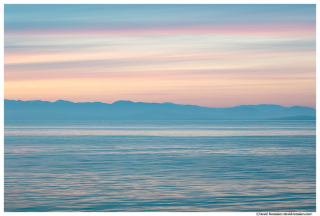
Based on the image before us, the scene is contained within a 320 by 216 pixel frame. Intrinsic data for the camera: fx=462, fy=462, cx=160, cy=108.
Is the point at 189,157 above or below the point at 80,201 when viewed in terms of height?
above

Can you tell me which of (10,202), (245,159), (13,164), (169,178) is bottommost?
(10,202)

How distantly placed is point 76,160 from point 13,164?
6268 millimetres

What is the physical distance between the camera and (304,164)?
41188mm

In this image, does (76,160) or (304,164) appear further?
(76,160)

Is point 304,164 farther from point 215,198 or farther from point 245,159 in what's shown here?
point 215,198

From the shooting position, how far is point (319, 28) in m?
Result: 24.3

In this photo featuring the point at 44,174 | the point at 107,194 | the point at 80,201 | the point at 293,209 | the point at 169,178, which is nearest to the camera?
the point at 293,209

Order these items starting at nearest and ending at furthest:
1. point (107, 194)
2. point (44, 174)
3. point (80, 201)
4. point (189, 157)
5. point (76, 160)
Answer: point (80, 201) → point (107, 194) → point (44, 174) → point (76, 160) → point (189, 157)

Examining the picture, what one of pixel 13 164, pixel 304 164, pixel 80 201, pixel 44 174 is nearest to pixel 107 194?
pixel 80 201

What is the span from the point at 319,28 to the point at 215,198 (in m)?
10.7

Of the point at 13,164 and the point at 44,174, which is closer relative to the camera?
the point at 44,174

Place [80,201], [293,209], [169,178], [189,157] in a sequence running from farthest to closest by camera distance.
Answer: [189,157], [169,178], [80,201], [293,209]

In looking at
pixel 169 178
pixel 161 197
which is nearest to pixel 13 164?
pixel 169 178

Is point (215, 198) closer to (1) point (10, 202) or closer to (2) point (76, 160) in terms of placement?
(1) point (10, 202)
